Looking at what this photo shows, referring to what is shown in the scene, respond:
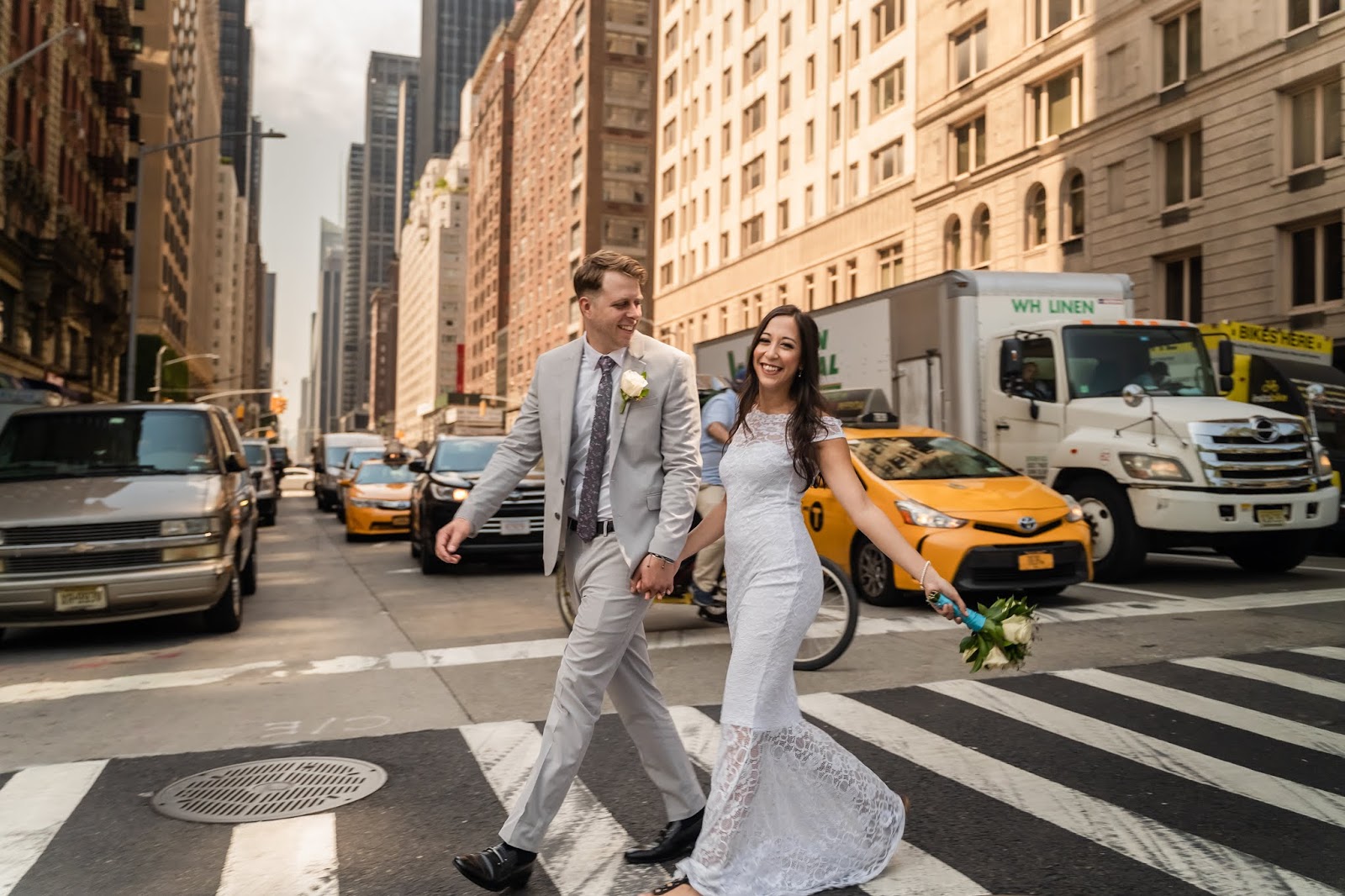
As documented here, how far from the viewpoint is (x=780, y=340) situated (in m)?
3.79

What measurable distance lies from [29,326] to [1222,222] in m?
33.8

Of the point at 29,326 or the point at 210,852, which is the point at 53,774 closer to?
the point at 210,852

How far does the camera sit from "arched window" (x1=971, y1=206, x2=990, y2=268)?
118ft

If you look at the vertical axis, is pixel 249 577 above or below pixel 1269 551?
below

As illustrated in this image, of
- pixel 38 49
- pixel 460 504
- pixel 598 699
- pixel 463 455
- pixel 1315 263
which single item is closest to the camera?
pixel 598 699

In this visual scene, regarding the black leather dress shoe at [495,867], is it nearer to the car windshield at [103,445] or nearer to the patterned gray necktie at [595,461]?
the patterned gray necktie at [595,461]

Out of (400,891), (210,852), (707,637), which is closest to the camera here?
(400,891)

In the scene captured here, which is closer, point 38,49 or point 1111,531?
point 1111,531

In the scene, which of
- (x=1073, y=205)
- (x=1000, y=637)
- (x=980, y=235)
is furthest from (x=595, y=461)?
(x=980, y=235)

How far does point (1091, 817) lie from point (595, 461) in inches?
89.8

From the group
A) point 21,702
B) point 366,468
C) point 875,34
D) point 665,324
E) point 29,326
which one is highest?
point 875,34

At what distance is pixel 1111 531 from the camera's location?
37.0ft

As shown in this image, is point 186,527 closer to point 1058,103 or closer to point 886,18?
point 1058,103

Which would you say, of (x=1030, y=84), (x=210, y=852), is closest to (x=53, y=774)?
(x=210, y=852)
